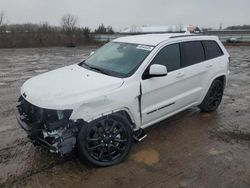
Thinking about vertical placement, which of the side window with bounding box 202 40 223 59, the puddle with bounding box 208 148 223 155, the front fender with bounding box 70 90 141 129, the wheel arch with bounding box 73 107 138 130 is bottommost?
the puddle with bounding box 208 148 223 155

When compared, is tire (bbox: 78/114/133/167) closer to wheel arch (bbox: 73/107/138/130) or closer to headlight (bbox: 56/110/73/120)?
wheel arch (bbox: 73/107/138/130)

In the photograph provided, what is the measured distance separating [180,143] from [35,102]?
248 centimetres

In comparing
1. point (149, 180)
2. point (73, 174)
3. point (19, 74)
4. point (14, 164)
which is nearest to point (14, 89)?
point (19, 74)

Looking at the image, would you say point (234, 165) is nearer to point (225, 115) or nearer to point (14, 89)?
point (225, 115)

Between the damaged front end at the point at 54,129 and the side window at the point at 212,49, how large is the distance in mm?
3323

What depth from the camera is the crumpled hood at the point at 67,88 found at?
3.11 meters

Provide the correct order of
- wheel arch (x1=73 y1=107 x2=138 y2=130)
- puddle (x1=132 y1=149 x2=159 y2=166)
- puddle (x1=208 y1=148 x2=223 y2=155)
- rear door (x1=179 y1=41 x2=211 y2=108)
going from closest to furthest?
wheel arch (x1=73 y1=107 x2=138 y2=130) < puddle (x1=132 y1=149 x2=159 y2=166) < puddle (x1=208 y1=148 x2=223 y2=155) < rear door (x1=179 y1=41 x2=211 y2=108)

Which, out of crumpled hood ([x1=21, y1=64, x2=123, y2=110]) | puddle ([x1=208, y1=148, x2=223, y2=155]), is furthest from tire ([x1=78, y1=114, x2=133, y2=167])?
puddle ([x1=208, y1=148, x2=223, y2=155])

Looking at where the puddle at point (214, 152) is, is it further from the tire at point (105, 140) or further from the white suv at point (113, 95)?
the tire at point (105, 140)

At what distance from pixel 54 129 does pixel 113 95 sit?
0.88 meters

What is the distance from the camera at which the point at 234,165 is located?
12.0 ft

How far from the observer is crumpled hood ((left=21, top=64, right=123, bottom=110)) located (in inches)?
123

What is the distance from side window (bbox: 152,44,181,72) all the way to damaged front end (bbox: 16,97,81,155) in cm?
172

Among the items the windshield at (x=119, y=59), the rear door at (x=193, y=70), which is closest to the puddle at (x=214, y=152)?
the rear door at (x=193, y=70)
